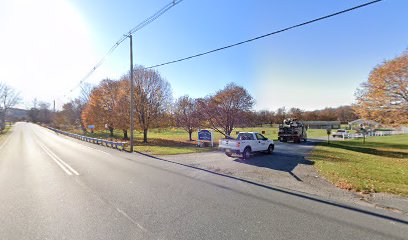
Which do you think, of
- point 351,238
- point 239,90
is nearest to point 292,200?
point 351,238

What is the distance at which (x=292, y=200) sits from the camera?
5.95 m

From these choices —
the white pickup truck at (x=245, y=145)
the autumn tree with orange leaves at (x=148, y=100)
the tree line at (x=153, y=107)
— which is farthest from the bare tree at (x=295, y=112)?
the white pickup truck at (x=245, y=145)

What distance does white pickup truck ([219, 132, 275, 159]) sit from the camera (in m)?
13.5

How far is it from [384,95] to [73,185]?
27.8 metres

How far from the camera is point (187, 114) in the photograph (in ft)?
136

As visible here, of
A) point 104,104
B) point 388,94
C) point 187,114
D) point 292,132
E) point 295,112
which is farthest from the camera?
point 295,112

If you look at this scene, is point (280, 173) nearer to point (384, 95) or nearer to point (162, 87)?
point (384, 95)

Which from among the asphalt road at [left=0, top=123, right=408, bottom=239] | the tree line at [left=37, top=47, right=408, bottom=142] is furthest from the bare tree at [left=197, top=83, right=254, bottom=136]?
the asphalt road at [left=0, top=123, right=408, bottom=239]

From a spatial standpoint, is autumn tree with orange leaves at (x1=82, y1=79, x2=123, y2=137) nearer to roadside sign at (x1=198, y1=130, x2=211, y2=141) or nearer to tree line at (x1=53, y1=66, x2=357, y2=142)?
tree line at (x1=53, y1=66, x2=357, y2=142)

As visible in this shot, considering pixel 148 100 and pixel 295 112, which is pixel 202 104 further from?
pixel 295 112

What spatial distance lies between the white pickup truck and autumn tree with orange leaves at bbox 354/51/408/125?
614 inches

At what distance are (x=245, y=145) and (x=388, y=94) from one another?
1891 centimetres

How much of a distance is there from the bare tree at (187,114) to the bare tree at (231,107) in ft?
17.4

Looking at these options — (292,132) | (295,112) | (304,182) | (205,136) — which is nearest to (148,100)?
(205,136)
